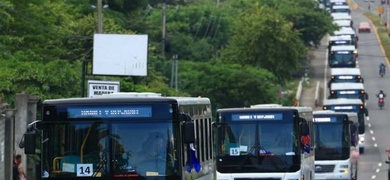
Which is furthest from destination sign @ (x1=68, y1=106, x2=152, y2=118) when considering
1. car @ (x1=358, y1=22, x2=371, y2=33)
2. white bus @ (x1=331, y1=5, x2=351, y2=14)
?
white bus @ (x1=331, y1=5, x2=351, y2=14)

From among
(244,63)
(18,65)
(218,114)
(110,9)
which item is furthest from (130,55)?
(244,63)

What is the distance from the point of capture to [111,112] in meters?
18.8

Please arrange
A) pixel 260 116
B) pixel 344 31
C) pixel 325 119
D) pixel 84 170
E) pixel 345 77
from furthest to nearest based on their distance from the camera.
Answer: pixel 344 31 → pixel 345 77 → pixel 325 119 → pixel 260 116 → pixel 84 170

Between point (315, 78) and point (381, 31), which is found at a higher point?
point (381, 31)

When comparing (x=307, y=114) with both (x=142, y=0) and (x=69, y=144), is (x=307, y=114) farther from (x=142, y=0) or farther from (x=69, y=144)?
(x=142, y=0)

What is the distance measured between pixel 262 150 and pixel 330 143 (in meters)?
12.8

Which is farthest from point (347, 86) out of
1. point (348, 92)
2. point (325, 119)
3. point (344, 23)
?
point (344, 23)

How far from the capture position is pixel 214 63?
84.8m

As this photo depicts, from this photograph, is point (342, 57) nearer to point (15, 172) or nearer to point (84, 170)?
point (15, 172)

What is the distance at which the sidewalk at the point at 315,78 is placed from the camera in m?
89.3

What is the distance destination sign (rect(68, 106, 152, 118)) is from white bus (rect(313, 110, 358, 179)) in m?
20.6

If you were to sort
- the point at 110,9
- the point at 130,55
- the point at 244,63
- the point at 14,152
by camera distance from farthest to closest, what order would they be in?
the point at 244,63 → the point at 110,9 → the point at 130,55 → the point at 14,152

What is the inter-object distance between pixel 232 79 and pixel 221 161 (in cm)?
4837

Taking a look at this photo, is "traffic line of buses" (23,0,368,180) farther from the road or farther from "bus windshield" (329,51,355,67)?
"bus windshield" (329,51,355,67)
